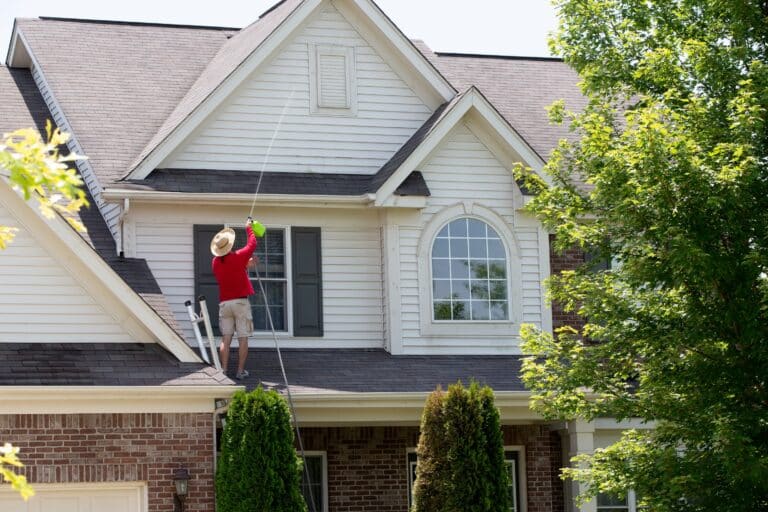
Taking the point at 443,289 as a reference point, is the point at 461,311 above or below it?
below

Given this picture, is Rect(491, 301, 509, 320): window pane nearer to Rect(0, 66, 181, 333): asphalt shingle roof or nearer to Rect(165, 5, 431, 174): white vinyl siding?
Rect(165, 5, 431, 174): white vinyl siding

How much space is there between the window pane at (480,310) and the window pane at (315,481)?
9.23 feet

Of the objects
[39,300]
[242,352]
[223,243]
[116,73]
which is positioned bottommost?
[242,352]

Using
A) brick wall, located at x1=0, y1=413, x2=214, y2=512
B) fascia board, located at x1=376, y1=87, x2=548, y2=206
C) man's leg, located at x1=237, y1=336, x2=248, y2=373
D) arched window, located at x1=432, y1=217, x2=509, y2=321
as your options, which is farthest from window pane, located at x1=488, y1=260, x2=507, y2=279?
brick wall, located at x1=0, y1=413, x2=214, y2=512

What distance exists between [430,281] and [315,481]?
118 inches

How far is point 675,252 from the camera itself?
12750 mm

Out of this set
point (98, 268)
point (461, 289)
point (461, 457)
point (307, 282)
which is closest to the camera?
point (461, 457)

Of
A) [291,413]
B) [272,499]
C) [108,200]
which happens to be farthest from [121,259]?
[272,499]

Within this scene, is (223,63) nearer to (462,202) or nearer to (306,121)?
(306,121)

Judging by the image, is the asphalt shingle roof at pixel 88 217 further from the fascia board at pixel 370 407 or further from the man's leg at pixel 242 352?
the fascia board at pixel 370 407

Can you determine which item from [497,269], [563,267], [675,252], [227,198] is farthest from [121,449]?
[563,267]

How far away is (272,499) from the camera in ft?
48.5

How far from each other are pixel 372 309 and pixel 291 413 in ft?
9.21

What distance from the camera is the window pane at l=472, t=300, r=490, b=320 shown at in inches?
733
